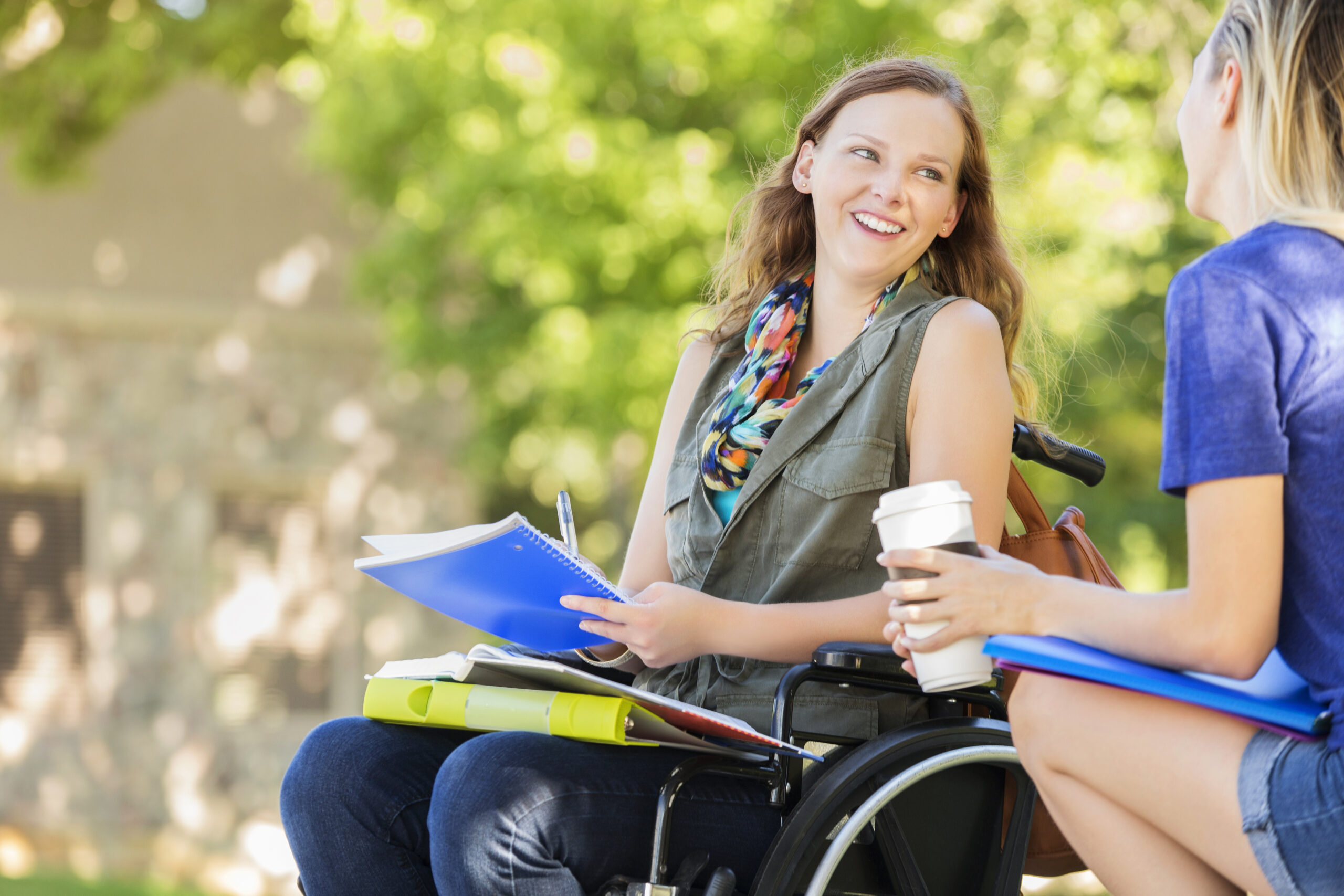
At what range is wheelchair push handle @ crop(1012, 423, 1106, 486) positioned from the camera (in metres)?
2.01

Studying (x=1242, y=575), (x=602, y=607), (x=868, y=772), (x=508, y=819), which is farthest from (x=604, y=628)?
(x=1242, y=575)

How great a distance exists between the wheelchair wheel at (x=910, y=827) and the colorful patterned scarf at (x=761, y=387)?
56 centimetres

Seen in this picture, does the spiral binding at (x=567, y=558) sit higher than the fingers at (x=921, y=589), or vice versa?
the spiral binding at (x=567, y=558)

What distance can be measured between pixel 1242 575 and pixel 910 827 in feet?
2.20

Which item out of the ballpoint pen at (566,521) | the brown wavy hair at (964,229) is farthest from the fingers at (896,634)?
the brown wavy hair at (964,229)

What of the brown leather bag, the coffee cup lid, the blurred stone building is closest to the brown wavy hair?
the brown leather bag

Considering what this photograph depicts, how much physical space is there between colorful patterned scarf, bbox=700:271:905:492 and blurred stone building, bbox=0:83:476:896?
638cm

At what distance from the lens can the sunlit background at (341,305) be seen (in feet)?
19.9

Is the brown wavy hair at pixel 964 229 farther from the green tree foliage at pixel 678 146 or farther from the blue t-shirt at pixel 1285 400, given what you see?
the green tree foliage at pixel 678 146

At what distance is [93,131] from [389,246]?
9.12 feet

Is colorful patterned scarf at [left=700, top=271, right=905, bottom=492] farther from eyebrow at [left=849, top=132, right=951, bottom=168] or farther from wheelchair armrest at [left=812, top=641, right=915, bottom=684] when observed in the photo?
wheelchair armrest at [left=812, top=641, right=915, bottom=684]

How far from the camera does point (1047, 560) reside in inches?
74.1

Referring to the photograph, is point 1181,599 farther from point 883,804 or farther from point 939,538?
point 883,804

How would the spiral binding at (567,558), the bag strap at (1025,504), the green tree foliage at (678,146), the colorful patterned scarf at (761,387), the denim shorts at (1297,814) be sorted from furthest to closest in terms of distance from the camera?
the green tree foliage at (678,146) < the colorful patterned scarf at (761,387) < the bag strap at (1025,504) < the spiral binding at (567,558) < the denim shorts at (1297,814)
